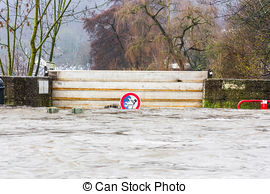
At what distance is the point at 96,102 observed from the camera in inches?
510

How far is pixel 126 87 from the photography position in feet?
42.2

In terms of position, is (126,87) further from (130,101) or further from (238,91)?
(238,91)

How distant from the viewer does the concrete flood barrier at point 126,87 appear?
1280 centimetres

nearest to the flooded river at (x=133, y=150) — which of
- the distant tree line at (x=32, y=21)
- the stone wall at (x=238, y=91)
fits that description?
the stone wall at (x=238, y=91)

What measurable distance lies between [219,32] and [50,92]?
16729 mm

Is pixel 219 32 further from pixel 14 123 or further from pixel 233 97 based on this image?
pixel 14 123

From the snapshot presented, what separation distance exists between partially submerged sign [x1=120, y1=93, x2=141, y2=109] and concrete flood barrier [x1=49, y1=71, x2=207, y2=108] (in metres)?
0.37

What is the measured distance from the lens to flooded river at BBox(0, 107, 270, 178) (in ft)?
11.7

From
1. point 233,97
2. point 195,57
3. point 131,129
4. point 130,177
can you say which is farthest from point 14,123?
point 195,57

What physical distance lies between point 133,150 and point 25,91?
7501 millimetres

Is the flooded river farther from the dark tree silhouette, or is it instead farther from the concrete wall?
the dark tree silhouette

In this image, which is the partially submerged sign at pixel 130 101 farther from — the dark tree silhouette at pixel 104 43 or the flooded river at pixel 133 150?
the dark tree silhouette at pixel 104 43

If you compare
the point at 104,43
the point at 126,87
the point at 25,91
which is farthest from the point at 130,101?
the point at 104,43

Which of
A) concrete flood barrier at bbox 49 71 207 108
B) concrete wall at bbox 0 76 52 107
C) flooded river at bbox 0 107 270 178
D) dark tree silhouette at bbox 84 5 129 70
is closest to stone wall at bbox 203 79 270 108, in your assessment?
concrete flood barrier at bbox 49 71 207 108
